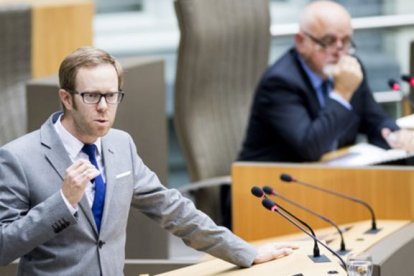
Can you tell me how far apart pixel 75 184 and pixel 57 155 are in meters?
0.19

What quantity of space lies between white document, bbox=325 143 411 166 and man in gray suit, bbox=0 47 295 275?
1.70 metres

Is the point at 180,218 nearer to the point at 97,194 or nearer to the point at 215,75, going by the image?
the point at 97,194

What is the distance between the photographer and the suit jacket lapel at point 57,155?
124 inches

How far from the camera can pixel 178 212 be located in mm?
3424

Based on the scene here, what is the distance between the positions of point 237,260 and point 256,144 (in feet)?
6.08

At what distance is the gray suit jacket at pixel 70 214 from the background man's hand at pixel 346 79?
1922mm

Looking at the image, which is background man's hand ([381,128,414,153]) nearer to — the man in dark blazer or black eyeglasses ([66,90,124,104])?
the man in dark blazer

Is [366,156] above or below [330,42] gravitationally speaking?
below

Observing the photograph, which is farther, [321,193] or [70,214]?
[321,193]

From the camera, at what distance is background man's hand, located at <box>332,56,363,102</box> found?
5.27 metres

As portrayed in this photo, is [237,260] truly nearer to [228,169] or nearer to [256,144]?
[256,144]

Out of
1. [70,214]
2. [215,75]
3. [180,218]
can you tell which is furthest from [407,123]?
[70,214]

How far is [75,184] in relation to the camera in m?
3.00

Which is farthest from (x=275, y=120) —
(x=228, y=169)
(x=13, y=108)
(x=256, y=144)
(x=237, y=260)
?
(x=237, y=260)
